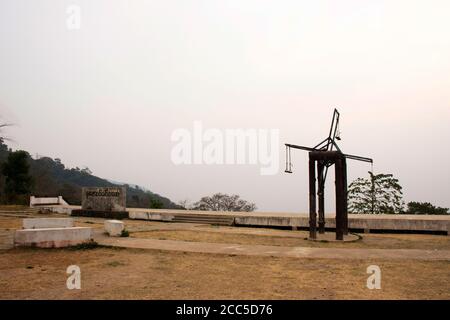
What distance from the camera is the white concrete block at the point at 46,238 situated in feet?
33.7

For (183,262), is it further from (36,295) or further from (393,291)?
(393,291)

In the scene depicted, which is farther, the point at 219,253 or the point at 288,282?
the point at 219,253

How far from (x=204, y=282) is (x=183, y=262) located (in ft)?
6.71

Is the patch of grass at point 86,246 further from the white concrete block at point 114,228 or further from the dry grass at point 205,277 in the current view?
the white concrete block at point 114,228

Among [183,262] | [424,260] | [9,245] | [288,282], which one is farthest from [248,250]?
[9,245]

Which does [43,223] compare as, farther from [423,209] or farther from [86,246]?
[423,209]

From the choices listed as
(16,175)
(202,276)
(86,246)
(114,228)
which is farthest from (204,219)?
(16,175)

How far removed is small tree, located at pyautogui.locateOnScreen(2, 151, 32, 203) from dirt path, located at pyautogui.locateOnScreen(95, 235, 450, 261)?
30526mm

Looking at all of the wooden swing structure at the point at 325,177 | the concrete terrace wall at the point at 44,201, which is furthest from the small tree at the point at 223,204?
the wooden swing structure at the point at 325,177

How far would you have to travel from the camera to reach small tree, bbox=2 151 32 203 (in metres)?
37.3

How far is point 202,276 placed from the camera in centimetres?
719

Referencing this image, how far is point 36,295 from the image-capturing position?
571 centimetres

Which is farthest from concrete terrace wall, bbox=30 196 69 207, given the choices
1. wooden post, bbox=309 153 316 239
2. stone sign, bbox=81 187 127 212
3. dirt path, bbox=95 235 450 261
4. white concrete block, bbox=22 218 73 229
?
wooden post, bbox=309 153 316 239

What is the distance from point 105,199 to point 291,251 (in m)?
17.6
